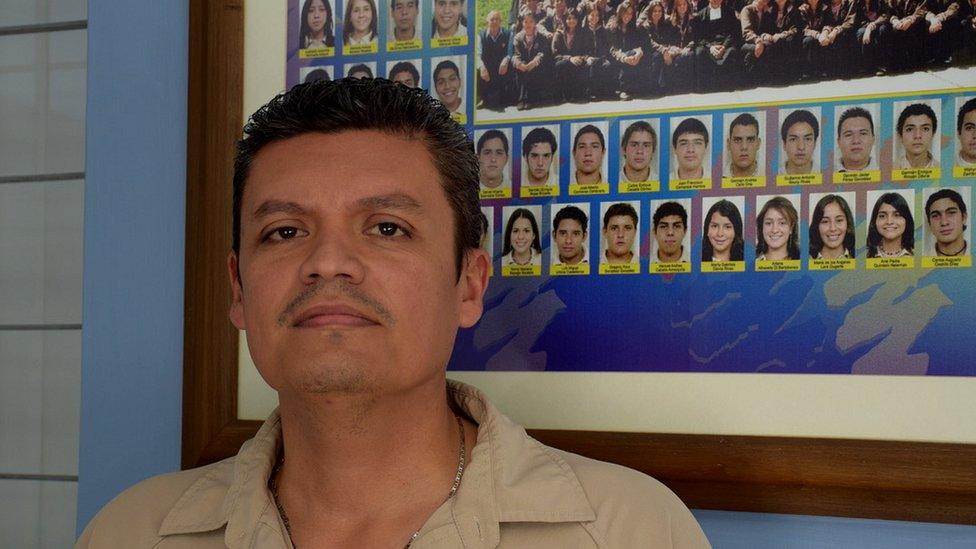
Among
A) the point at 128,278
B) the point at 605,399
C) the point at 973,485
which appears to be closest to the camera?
the point at 973,485

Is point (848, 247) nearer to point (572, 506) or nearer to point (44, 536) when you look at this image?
point (572, 506)

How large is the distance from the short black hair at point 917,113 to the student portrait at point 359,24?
0.56 metres

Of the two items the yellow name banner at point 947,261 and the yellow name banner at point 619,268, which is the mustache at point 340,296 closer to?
the yellow name banner at point 619,268

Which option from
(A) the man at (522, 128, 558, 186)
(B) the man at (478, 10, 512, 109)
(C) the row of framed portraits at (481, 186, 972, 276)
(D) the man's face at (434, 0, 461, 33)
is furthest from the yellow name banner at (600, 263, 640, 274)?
(D) the man's face at (434, 0, 461, 33)

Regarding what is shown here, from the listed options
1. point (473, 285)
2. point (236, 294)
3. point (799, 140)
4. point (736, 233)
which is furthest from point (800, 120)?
point (236, 294)

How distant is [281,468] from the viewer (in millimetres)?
1077

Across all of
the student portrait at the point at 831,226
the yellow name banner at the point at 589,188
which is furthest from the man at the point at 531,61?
the student portrait at the point at 831,226

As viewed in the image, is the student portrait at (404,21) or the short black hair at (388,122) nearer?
the short black hair at (388,122)

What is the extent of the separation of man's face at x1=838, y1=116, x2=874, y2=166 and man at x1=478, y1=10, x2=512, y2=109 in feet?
1.14

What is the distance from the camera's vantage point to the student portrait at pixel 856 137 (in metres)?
0.95

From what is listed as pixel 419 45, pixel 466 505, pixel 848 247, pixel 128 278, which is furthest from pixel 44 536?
pixel 848 247

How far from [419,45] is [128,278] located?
0.45 m

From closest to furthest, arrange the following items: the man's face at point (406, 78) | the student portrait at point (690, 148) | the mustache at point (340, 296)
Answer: the mustache at point (340, 296) → the student portrait at point (690, 148) → the man's face at point (406, 78)

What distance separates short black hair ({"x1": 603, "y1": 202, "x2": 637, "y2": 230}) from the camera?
1.03 metres
